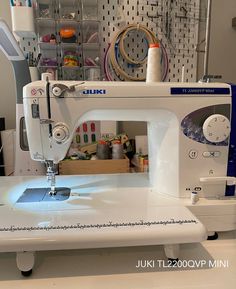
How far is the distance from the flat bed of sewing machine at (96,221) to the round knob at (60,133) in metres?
0.19

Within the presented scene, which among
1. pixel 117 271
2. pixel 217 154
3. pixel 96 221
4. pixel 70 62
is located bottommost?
pixel 117 271

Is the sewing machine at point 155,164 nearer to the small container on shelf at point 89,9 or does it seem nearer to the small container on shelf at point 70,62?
the small container on shelf at point 70,62

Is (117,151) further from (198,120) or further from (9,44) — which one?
(9,44)

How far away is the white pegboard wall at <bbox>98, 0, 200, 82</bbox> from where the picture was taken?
1412 millimetres

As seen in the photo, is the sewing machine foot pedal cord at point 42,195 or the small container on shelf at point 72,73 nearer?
the sewing machine foot pedal cord at point 42,195

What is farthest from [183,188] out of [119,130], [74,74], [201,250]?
[74,74]

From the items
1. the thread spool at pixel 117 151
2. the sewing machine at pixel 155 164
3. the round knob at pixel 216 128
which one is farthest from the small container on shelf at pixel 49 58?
the round knob at pixel 216 128

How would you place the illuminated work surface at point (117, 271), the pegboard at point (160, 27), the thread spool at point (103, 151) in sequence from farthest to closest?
the pegboard at point (160, 27) → the thread spool at point (103, 151) → the illuminated work surface at point (117, 271)

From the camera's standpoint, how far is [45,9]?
4.28 ft

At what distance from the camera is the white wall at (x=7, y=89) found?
134 cm

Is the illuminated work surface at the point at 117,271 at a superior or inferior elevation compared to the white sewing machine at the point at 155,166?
inferior

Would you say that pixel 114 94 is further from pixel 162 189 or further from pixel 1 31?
pixel 1 31

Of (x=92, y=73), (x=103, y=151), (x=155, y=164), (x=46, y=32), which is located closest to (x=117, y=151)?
(x=103, y=151)

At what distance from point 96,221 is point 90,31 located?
1086mm
